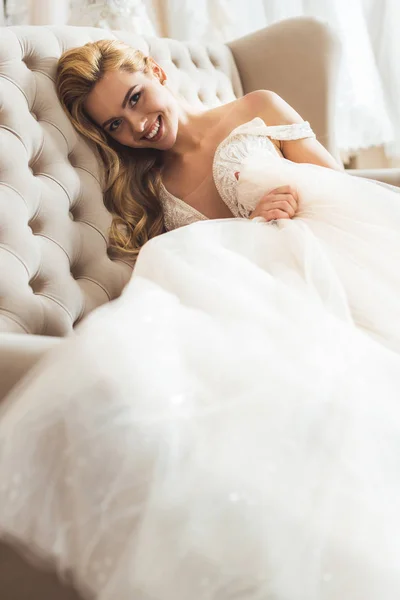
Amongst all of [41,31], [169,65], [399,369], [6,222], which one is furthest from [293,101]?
[399,369]

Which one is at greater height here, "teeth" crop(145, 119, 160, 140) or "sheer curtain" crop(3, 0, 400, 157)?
"teeth" crop(145, 119, 160, 140)

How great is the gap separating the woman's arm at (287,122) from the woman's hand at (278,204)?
0.94 ft

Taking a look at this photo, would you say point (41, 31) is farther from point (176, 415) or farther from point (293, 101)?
point (176, 415)

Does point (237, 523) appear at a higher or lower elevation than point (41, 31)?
lower

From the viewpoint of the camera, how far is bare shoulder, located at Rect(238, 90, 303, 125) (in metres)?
1.66

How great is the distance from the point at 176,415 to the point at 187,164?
1.14 m

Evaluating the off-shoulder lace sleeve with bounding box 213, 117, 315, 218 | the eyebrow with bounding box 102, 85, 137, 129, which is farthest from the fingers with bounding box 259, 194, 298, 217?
the eyebrow with bounding box 102, 85, 137, 129

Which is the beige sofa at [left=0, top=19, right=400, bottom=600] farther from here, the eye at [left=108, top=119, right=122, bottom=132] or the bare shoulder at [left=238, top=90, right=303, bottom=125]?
the bare shoulder at [left=238, top=90, right=303, bottom=125]

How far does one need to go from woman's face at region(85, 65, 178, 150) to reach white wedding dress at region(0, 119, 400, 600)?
0.83 metres

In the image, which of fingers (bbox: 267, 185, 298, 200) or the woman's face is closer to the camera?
fingers (bbox: 267, 185, 298, 200)

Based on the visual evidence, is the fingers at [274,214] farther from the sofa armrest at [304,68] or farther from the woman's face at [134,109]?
the sofa armrest at [304,68]

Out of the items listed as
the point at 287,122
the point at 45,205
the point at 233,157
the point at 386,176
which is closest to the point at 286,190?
the point at 233,157

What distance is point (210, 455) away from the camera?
581mm

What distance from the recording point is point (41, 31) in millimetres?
1551
